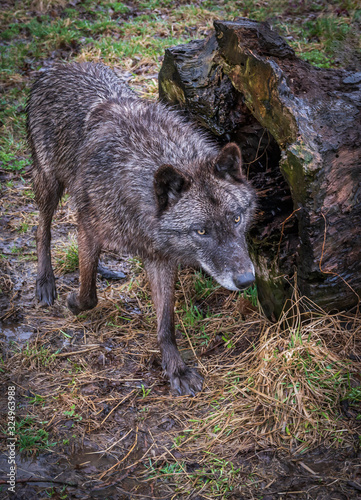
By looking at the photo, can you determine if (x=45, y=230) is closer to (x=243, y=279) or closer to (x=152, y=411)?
(x=152, y=411)

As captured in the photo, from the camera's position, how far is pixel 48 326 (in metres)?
5.07

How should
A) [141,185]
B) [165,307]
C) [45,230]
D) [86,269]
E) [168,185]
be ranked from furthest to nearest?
[45,230] → [86,269] → [165,307] → [141,185] → [168,185]

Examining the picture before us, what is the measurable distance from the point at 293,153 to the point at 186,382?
217 cm

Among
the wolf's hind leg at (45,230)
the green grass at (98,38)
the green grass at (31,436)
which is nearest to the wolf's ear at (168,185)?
the green grass at (31,436)

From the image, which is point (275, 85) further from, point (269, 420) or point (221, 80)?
point (269, 420)

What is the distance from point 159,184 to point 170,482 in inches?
88.4

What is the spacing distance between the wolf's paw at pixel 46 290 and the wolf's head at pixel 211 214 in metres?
2.07

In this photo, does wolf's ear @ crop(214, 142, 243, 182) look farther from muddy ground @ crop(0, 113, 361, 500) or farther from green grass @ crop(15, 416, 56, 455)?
green grass @ crop(15, 416, 56, 455)

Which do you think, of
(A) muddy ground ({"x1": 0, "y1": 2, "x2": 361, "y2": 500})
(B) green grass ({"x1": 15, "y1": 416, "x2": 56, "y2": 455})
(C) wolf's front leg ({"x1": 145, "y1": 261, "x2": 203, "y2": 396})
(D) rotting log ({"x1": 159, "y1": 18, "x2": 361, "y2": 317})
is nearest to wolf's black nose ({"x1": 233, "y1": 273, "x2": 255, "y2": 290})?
(D) rotting log ({"x1": 159, "y1": 18, "x2": 361, "y2": 317})

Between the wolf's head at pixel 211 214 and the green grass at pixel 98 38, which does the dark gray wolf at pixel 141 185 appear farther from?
the green grass at pixel 98 38

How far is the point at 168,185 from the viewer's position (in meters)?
3.82

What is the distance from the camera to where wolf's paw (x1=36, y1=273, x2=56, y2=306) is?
215 inches

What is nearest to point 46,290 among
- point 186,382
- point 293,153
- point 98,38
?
point 186,382

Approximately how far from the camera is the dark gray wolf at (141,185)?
382 cm
